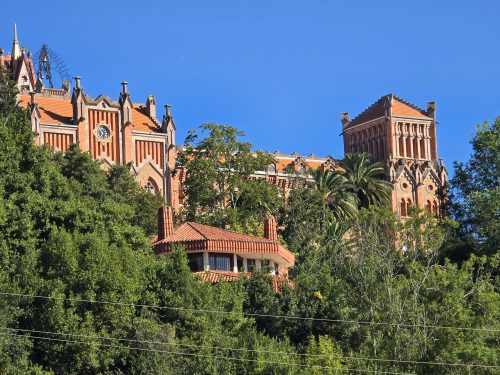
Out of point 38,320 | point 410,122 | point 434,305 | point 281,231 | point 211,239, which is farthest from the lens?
point 410,122

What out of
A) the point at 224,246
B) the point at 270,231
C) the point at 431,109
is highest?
the point at 431,109

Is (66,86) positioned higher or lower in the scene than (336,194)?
higher

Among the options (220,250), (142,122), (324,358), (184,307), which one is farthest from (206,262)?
(142,122)

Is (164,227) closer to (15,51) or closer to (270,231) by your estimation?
(270,231)

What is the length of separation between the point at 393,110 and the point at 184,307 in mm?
73920

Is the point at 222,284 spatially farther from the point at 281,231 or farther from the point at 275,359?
the point at 281,231

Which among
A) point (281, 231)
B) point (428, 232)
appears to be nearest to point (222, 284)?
point (428, 232)

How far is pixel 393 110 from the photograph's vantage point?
12900cm

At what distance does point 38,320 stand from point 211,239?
12525mm

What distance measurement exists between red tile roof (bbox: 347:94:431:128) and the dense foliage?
62.0 metres

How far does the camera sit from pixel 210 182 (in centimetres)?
9000

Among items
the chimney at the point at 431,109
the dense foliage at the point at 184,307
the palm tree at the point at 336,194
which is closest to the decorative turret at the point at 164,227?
the dense foliage at the point at 184,307

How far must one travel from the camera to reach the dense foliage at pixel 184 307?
54344 millimetres

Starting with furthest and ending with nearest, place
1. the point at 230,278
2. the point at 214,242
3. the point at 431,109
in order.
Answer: the point at 431,109 → the point at 214,242 → the point at 230,278
